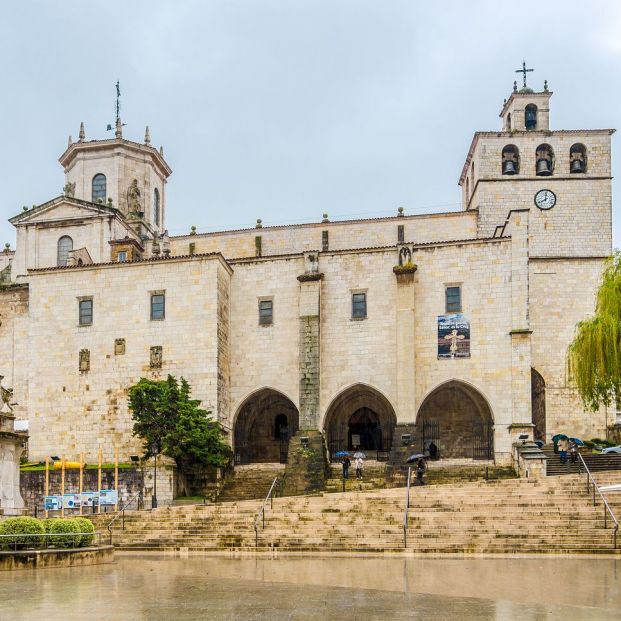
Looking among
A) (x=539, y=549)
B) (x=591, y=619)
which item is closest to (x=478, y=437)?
(x=539, y=549)

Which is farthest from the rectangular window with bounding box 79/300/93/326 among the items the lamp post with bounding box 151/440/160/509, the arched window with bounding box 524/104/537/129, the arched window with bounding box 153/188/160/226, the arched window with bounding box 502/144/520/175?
the arched window with bounding box 524/104/537/129

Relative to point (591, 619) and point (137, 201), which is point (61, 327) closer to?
point (137, 201)

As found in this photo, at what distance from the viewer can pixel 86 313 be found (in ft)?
145

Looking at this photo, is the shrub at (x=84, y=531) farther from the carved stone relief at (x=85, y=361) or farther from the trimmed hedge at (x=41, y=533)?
the carved stone relief at (x=85, y=361)

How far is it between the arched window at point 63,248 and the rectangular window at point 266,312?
41.4ft

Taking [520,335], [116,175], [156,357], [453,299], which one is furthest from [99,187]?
[520,335]

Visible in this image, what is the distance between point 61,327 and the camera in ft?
145

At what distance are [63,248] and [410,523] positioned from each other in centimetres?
2947

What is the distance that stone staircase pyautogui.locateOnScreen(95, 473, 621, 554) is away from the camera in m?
25.9

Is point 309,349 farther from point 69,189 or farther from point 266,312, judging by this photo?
point 69,189

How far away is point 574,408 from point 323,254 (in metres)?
13.5

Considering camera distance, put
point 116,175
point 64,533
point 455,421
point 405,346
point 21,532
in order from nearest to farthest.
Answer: point 21,532, point 64,533, point 405,346, point 455,421, point 116,175

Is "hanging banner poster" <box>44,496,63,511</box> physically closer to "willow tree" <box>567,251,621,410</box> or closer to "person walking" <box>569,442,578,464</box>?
"person walking" <box>569,442,578,464</box>

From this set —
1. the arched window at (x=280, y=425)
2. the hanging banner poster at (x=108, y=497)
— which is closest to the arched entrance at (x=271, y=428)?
the arched window at (x=280, y=425)
